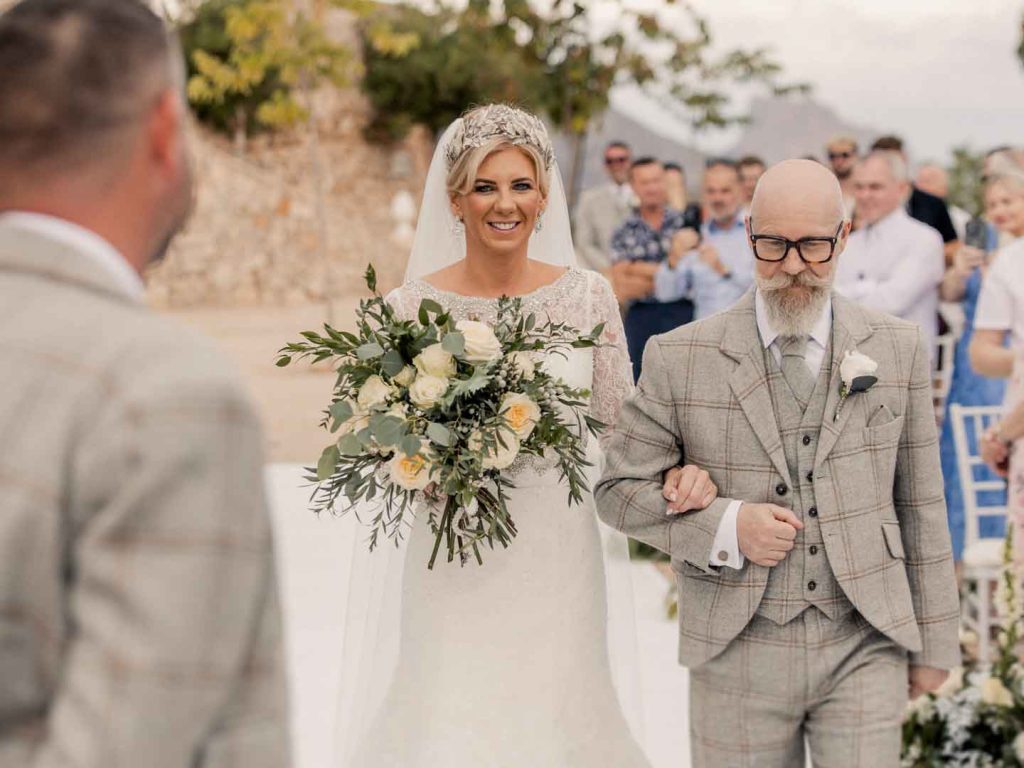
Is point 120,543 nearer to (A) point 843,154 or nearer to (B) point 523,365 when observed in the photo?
(B) point 523,365

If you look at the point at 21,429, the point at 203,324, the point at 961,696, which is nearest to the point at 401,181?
the point at 203,324

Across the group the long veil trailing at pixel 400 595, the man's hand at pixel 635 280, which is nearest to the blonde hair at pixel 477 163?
the long veil trailing at pixel 400 595

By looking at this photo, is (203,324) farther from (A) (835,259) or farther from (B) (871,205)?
(A) (835,259)

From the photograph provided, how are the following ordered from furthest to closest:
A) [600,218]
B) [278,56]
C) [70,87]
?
[278,56] → [600,218] → [70,87]

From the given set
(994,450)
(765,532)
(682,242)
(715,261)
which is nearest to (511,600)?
(765,532)

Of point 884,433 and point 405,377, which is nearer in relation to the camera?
point 884,433

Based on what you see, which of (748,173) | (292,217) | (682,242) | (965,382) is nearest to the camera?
(965,382)

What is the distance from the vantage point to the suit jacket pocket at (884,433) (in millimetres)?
3088

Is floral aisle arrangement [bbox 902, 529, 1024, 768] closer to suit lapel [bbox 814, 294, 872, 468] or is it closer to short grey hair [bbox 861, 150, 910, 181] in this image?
suit lapel [bbox 814, 294, 872, 468]

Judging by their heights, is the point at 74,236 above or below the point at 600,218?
below

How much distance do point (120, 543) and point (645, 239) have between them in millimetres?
7616

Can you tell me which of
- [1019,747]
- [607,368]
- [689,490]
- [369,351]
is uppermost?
[607,368]

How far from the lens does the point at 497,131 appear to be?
391 centimetres

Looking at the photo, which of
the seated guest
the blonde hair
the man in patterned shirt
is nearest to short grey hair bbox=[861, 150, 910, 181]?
the seated guest
